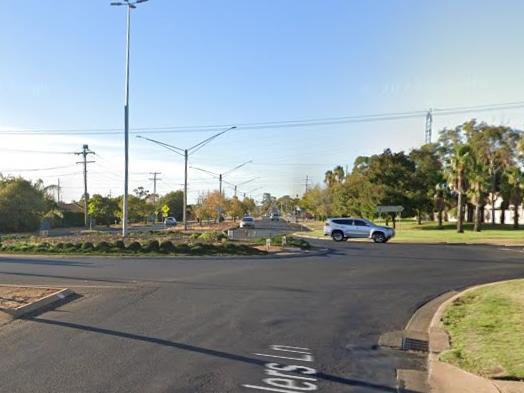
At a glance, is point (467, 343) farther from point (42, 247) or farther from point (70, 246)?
point (42, 247)

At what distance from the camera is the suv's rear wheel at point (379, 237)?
42.5m

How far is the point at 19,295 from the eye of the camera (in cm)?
1253

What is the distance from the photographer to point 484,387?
660 centimetres

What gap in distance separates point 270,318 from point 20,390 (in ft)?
17.2

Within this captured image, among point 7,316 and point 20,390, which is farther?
point 7,316

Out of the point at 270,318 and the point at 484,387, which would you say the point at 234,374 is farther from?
the point at 270,318

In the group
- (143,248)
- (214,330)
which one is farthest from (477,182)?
(214,330)

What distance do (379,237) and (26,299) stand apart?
1319 inches

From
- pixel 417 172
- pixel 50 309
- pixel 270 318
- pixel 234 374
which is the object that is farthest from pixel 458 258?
pixel 417 172

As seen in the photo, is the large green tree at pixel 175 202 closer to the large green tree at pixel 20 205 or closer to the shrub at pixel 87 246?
the large green tree at pixel 20 205

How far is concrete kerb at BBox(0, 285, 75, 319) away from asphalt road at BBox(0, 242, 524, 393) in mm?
338

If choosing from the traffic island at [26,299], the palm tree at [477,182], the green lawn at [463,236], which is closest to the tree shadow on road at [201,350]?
the traffic island at [26,299]

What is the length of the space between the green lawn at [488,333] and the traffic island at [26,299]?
7222mm

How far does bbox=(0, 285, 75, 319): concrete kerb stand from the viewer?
10492 millimetres
